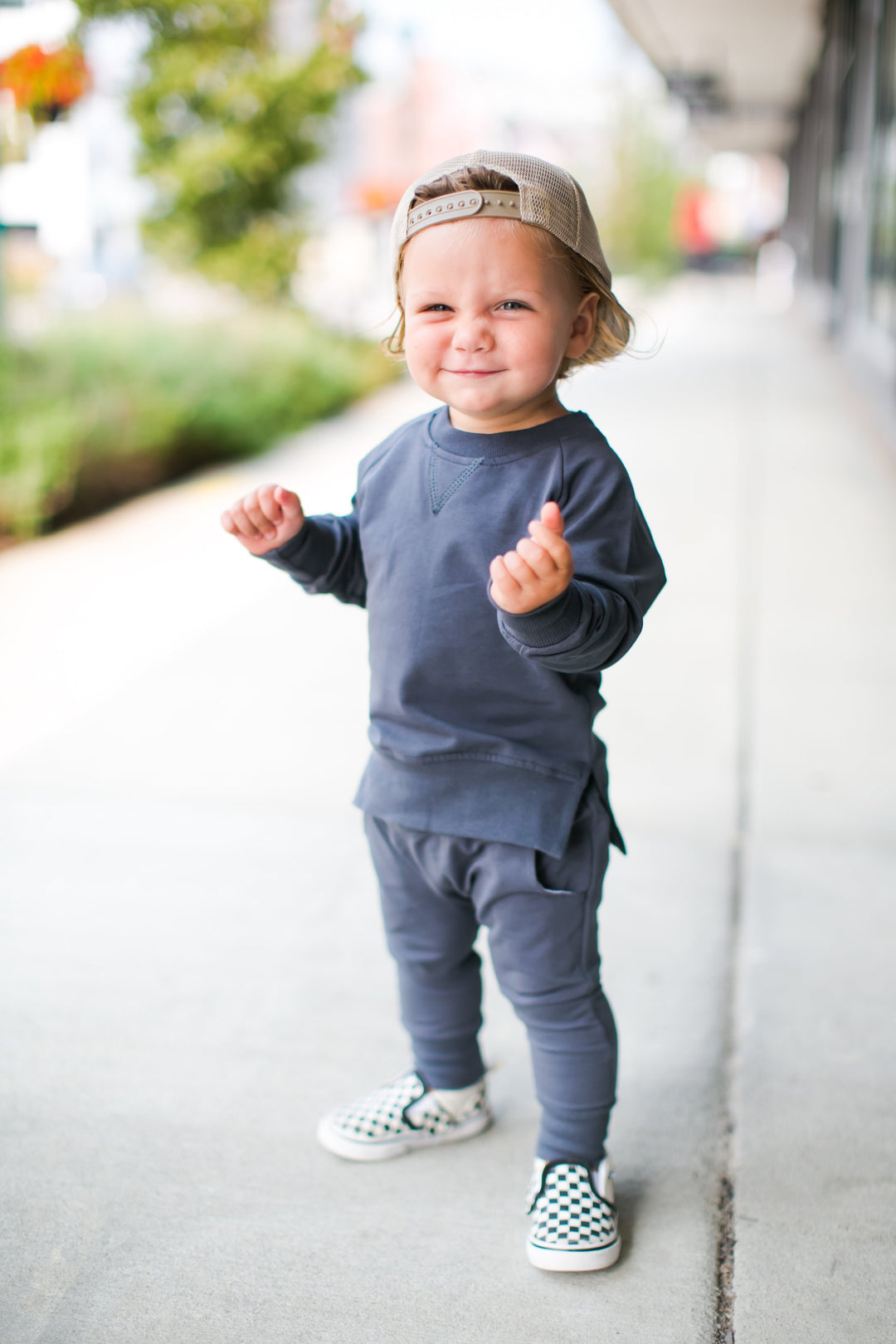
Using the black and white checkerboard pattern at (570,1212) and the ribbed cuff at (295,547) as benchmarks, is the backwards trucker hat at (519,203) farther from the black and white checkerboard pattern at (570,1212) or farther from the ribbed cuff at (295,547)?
the black and white checkerboard pattern at (570,1212)

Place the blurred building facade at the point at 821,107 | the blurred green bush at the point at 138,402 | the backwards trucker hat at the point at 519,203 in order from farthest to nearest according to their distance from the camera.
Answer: the blurred building facade at the point at 821,107, the blurred green bush at the point at 138,402, the backwards trucker hat at the point at 519,203

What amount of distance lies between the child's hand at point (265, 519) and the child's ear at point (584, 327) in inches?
16.1

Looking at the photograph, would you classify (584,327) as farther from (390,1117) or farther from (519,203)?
(390,1117)

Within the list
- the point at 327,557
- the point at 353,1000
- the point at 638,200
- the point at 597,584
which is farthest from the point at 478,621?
the point at 638,200

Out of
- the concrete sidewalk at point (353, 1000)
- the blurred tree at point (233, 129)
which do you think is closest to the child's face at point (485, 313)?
the concrete sidewalk at point (353, 1000)

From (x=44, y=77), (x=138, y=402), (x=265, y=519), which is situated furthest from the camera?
(x=138, y=402)

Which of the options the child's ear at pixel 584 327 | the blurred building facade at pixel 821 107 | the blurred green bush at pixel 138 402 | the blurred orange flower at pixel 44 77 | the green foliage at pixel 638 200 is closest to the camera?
the child's ear at pixel 584 327

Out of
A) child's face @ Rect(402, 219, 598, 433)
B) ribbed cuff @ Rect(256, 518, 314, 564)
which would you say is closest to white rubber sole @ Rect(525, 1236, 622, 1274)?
ribbed cuff @ Rect(256, 518, 314, 564)

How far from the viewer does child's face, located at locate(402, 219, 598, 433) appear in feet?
4.84

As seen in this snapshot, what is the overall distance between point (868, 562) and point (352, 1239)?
4.22m

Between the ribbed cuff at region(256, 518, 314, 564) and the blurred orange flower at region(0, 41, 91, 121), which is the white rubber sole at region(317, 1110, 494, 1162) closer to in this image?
the ribbed cuff at region(256, 518, 314, 564)

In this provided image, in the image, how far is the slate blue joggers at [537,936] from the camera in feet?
5.45

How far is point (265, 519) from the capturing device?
5.61ft

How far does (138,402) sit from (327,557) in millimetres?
5942
